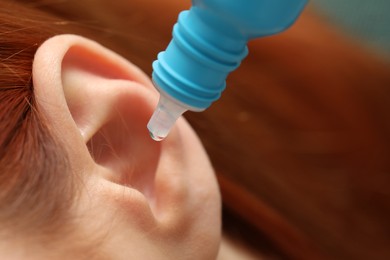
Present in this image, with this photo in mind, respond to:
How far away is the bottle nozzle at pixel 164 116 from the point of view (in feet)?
1.37

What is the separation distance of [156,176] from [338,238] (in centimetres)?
39

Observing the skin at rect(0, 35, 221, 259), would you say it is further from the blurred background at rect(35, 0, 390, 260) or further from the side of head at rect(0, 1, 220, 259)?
the blurred background at rect(35, 0, 390, 260)

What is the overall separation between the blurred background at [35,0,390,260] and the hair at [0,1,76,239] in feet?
0.88

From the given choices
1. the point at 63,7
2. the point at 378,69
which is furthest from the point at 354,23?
the point at 63,7

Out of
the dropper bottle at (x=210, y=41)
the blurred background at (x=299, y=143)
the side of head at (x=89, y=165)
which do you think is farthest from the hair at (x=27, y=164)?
the blurred background at (x=299, y=143)

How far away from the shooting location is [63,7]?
63 centimetres

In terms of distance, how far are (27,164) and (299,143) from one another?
1.42ft

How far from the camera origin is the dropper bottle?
35cm

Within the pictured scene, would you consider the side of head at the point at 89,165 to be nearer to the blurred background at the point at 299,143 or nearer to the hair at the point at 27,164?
the hair at the point at 27,164

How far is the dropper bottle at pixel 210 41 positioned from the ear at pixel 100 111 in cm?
11

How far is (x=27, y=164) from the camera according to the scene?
0.45 meters

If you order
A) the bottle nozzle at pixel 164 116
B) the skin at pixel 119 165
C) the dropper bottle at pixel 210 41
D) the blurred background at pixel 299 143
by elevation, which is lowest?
the blurred background at pixel 299 143

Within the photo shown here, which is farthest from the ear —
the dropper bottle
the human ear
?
the dropper bottle

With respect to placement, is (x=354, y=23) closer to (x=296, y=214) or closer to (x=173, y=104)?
(x=296, y=214)
